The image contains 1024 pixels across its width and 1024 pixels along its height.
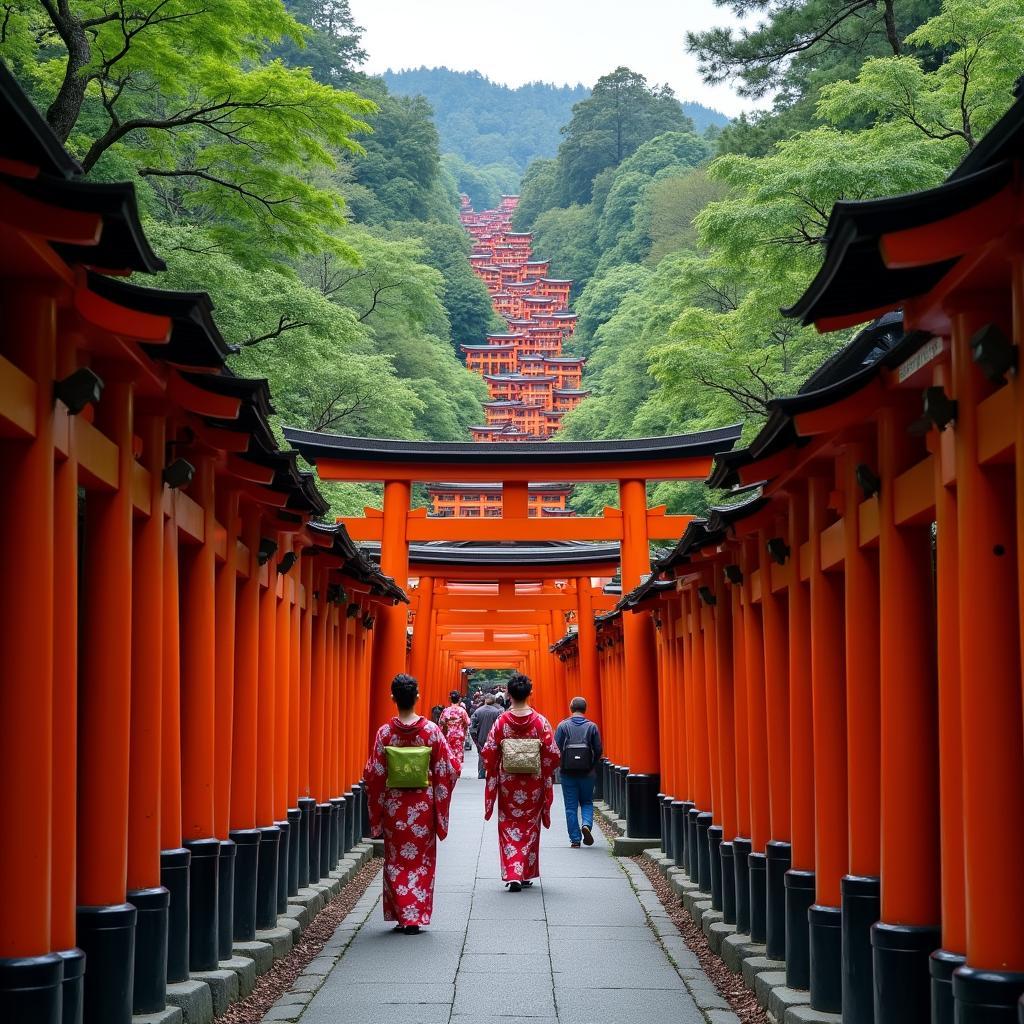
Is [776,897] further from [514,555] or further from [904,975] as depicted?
[514,555]

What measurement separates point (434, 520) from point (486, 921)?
973cm

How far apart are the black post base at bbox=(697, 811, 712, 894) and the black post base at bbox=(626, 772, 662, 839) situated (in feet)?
14.6

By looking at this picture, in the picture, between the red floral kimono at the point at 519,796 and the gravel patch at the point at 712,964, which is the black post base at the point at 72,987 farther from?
the red floral kimono at the point at 519,796

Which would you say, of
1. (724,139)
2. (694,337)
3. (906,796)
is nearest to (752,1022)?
(906,796)

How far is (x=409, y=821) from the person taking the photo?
9.92 metres

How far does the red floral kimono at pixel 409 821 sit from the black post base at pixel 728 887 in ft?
6.07

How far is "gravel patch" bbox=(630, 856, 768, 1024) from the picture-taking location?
7371 millimetres

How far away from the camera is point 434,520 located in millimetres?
19609

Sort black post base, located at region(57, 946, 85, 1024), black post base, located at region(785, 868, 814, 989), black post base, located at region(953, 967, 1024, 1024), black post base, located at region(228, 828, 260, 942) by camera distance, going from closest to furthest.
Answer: black post base, located at region(953, 967, 1024, 1024)
black post base, located at region(57, 946, 85, 1024)
black post base, located at region(785, 868, 814, 989)
black post base, located at region(228, 828, 260, 942)

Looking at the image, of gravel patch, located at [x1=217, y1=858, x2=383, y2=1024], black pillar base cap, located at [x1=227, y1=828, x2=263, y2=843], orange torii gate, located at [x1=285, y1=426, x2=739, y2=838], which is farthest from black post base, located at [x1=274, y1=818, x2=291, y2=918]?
orange torii gate, located at [x1=285, y1=426, x2=739, y2=838]

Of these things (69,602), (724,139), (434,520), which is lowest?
(69,602)

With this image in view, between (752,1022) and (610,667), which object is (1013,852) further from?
(610,667)

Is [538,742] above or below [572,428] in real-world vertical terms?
below

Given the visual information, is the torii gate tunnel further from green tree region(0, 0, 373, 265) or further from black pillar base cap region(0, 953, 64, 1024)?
green tree region(0, 0, 373, 265)
